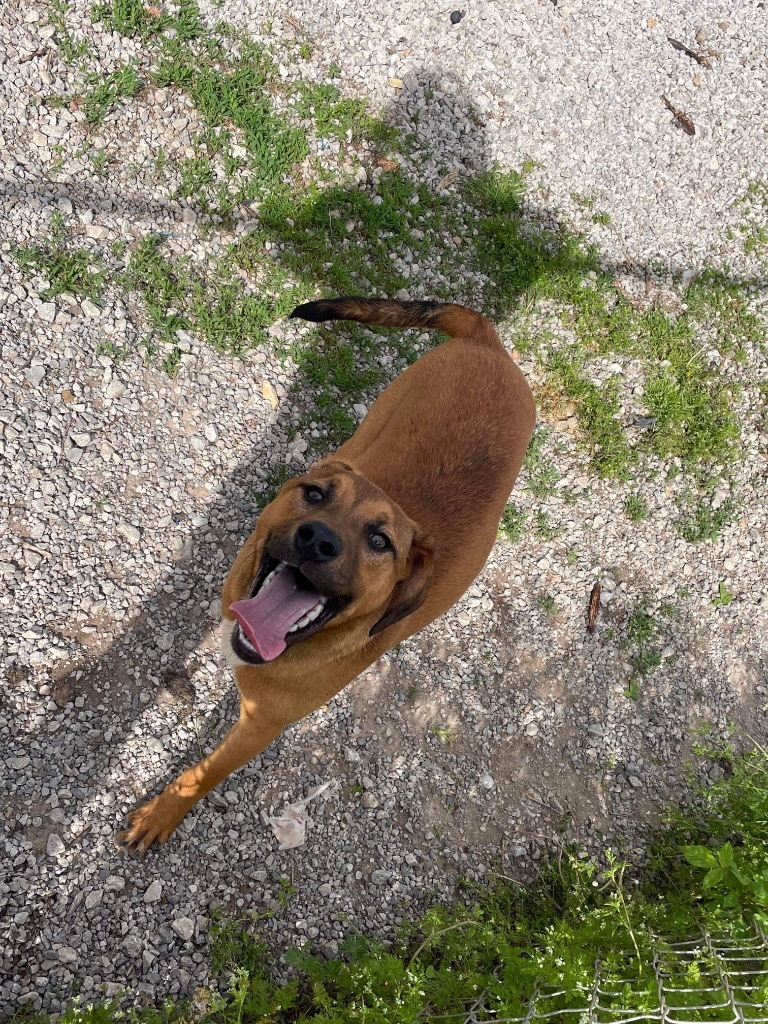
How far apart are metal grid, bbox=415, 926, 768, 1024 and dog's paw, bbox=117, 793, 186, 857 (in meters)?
1.80

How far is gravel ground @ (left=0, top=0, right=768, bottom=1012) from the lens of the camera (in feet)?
13.4

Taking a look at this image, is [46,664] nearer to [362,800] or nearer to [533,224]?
[362,800]

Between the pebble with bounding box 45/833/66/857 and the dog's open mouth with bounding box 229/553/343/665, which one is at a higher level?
the dog's open mouth with bounding box 229/553/343/665

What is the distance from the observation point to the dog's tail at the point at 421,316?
167 inches

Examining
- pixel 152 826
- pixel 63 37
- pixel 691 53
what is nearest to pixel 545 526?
pixel 152 826

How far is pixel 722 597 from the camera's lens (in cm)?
594

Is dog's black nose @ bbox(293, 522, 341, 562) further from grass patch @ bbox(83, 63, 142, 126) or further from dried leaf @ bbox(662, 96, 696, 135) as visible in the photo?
dried leaf @ bbox(662, 96, 696, 135)

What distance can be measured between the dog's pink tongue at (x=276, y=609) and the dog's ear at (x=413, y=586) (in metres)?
0.39

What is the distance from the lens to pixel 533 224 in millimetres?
6238

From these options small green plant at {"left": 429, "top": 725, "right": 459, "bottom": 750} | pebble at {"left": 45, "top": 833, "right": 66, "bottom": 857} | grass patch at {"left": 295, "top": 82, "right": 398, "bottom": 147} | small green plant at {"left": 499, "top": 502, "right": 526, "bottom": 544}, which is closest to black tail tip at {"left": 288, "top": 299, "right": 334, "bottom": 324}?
small green plant at {"left": 499, "top": 502, "right": 526, "bottom": 544}

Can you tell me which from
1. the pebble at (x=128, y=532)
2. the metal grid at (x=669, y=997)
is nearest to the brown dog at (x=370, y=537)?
the pebble at (x=128, y=532)

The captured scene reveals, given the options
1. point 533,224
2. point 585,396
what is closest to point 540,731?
point 585,396

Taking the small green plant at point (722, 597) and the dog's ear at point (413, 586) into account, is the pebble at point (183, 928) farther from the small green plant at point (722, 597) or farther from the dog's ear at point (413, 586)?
the small green plant at point (722, 597)

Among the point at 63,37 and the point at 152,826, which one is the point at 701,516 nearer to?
the point at 152,826
